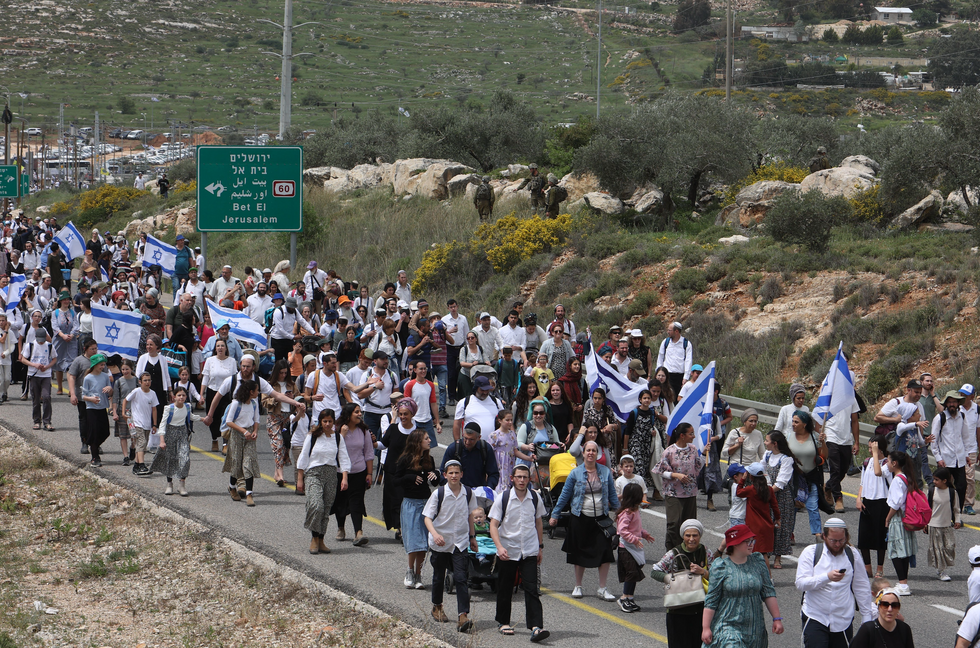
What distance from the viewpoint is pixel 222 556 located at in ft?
38.9

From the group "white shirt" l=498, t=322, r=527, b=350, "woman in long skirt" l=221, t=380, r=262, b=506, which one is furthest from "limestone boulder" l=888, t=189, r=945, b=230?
"woman in long skirt" l=221, t=380, r=262, b=506

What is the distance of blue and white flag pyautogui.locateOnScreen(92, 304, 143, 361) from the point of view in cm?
1816

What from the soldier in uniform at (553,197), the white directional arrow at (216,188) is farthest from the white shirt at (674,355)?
the white directional arrow at (216,188)

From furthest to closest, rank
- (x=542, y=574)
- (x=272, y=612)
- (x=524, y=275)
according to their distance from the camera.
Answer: (x=524, y=275) < (x=542, y=574) < (x=272, y=612)

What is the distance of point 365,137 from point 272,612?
42381 mm

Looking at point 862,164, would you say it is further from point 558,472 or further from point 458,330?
point 558,472

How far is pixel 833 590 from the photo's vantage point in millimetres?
8141

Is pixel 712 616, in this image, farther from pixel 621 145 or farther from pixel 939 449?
pixel 621 145

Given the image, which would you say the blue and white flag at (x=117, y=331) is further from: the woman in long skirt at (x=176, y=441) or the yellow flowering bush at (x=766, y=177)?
the yellow flowering bush at (x=766, y=177)

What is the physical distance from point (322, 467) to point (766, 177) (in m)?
24.3

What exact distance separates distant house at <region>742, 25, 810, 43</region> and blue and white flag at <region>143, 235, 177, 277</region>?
10034cm

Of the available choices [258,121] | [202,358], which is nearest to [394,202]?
[202,358]

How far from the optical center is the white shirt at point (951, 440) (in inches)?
531

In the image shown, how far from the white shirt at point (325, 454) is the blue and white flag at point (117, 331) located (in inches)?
293
